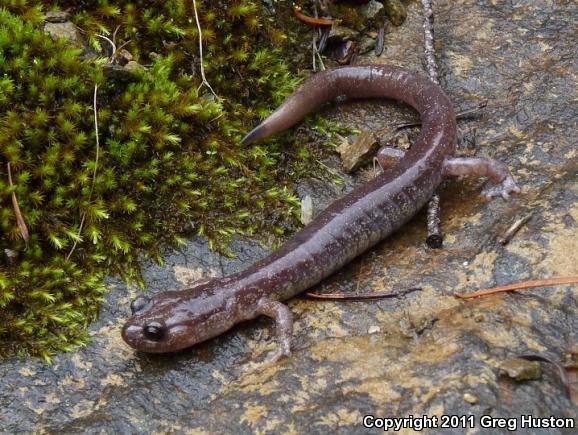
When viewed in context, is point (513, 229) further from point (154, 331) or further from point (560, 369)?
point (154, 331)

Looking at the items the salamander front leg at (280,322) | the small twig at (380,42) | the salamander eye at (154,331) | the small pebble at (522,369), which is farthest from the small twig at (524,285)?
the small twig at (380,42)

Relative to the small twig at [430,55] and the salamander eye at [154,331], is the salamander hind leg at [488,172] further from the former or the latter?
the salamander eye at [154,331]

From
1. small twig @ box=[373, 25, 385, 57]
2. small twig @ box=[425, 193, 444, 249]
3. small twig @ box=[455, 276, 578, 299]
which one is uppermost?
small twig @ box=[373, 25, 385, 57]

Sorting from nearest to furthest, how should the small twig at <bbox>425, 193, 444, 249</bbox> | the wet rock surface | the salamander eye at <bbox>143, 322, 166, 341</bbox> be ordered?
the wet rock surface < the salamander eye at <bbox>143, 322, 166, 341</bbox> < the small twig at <bbox>425, 193, 444, 249</bbox>

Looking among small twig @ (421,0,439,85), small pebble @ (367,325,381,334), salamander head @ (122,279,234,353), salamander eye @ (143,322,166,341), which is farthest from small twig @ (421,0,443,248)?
salamander eye @ (143,322,166,341)

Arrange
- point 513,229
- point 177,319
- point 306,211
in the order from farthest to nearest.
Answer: point 306,211
point 513,229
point 177,319

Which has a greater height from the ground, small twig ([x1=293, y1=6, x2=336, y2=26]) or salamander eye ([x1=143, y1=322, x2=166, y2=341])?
small twig ([x1=293, y1=6, x2=336, y2=26])

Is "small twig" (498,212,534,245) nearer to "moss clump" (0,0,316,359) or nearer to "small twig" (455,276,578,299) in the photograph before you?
"small twig" (455,276,578,299)

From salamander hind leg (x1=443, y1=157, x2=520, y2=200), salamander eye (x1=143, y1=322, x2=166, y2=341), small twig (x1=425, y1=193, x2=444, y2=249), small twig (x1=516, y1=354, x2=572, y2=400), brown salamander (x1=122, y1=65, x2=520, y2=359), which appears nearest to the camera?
small twig (x1=516, y1=354, x2=572, y2=400)

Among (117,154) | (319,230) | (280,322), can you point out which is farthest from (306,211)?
(117,154)
